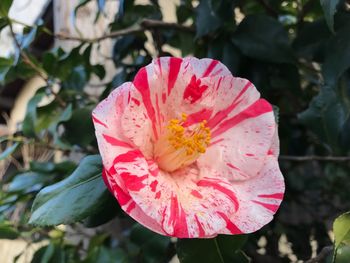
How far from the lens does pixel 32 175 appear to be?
0.97 meters

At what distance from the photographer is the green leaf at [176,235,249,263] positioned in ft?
1.68

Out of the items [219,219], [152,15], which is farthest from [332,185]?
[219,219]

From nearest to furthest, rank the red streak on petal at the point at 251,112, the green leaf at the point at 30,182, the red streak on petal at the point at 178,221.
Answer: the red streak on petal at the point at 178,221 → the red streak on petal at the point at 251,112 → the green leaf at the point at 30,182

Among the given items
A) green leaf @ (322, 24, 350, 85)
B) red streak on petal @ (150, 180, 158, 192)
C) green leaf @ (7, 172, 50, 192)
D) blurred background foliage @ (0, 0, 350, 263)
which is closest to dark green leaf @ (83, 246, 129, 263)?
blurred background foliage @ (0, 0, 350, 263)

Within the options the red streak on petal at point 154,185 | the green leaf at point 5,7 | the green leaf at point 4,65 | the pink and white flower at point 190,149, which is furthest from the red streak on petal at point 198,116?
the green leaf at point 4,65

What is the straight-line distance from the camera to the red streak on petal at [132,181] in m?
0.45

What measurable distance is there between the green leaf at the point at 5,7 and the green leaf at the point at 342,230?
2.16 feet

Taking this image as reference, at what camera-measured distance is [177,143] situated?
538mm

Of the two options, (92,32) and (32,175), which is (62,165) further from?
(92,32)

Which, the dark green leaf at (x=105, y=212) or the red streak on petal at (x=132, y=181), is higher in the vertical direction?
the red streak on petal at (x=132, y=181)

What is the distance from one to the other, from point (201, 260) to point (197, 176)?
102 mm

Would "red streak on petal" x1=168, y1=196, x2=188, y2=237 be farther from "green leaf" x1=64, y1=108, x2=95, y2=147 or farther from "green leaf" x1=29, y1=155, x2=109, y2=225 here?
"green leaf" x1=64, y1=108, x2=95, y2=147

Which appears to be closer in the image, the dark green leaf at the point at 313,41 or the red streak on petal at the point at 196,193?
the red streak on petal at the point at 196,193

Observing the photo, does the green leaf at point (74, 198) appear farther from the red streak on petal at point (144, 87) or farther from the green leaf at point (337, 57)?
the green leaf at point (337, 57)
